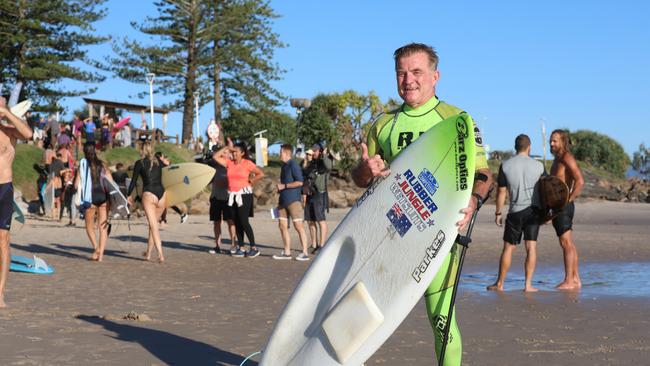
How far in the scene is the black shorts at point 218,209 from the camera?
14750mm

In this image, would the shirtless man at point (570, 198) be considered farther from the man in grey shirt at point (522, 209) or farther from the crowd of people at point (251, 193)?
the crowd of people at point (251, 193)

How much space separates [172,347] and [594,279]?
6755 mm

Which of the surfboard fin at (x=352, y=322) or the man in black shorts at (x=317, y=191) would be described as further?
the man in black shorts at (x=317, y=191)

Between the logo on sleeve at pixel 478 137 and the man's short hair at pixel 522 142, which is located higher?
the man's short hair at pixel 522 142

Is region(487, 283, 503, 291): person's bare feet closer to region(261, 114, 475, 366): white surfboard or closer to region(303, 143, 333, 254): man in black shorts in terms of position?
region(303, 143, 333, 254): man in black shorts

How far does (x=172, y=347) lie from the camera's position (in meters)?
6.34

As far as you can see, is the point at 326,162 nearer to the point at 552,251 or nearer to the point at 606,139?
the point at 552,251

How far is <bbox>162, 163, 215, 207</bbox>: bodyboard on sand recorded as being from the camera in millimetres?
14406

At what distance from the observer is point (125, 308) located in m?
8.52

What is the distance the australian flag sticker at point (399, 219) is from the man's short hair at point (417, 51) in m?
0.77

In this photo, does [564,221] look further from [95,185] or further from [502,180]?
[95,185]

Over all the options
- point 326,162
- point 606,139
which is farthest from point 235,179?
point 606,139

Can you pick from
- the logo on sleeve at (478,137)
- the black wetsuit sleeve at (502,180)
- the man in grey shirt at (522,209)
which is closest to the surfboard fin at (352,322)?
the logo on sleeve at (478,137)

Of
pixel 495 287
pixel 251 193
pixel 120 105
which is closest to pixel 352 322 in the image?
pixel 495 287
